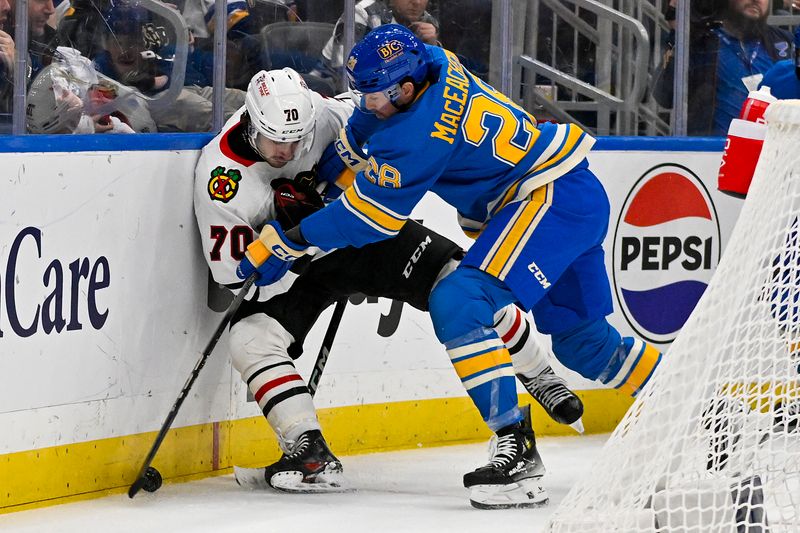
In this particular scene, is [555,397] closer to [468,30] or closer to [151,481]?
[151,481]

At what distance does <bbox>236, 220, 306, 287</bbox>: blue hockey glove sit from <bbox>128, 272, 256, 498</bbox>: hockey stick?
3cm

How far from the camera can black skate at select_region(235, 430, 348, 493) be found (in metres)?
3.69

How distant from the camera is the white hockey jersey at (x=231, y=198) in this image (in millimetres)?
3721

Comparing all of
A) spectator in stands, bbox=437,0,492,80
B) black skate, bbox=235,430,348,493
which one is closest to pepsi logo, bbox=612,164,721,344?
spectator in stands, bbox=437,0,492,80

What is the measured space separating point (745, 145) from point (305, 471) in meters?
1.58

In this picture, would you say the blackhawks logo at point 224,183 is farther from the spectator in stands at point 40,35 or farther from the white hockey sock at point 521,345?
the white hockey sock at point 521,345

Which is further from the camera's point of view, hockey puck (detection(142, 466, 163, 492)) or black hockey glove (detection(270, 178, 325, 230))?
black hockey glove (detection(270, 178, 325, 230))

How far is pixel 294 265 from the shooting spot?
3875 millimetres

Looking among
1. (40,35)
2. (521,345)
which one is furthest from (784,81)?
(40,35)

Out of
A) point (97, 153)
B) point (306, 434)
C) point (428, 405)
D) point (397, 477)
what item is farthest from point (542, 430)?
point (97, 153)

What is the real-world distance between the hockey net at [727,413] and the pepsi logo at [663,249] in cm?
203

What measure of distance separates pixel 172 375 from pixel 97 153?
63cm

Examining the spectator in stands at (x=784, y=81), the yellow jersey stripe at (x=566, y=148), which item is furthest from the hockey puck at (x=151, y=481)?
the spectator in stands at (x=784, y=81)

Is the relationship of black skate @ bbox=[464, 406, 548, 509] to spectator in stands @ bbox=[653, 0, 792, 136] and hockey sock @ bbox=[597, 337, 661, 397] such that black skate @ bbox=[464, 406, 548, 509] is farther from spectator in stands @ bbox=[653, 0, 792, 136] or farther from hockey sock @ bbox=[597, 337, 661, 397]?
spectator in stands @ bbox=[653, 0, 792, 136]
